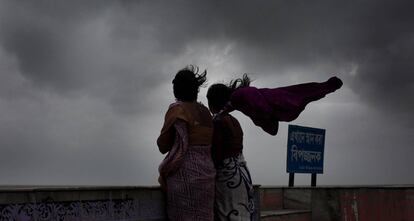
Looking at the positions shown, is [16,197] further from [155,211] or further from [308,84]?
[308,84]

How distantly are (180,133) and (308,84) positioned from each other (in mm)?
1295

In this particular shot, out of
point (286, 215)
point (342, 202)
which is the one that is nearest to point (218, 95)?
point (286, 215)

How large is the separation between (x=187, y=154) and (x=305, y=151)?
28.2ft

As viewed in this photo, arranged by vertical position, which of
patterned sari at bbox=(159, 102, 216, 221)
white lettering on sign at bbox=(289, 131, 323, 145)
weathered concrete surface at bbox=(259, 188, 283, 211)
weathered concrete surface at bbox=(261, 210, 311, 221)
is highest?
white lettering on sign at bbox=(289, 131, 323, 145)

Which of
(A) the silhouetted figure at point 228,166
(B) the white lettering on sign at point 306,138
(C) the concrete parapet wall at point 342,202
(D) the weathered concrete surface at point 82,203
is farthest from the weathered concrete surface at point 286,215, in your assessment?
(D) the weathered concrete surface at point 82,203

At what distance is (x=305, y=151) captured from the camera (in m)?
11.7

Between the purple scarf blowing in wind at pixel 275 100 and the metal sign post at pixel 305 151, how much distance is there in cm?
714

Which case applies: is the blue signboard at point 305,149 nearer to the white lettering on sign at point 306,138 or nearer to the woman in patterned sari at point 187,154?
the white lettering on sign at point 306,138

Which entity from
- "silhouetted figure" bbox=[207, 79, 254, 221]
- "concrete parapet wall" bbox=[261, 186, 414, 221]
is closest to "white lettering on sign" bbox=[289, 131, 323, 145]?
"concrete parapet wall" bbox=[261, 186, 414, 221]

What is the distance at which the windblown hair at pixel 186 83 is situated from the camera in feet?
11.9

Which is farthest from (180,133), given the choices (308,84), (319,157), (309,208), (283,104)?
(319,157)

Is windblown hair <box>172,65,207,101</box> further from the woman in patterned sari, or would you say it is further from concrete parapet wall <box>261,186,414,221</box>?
concrete parapet wall <box>261,186,414,221</box>

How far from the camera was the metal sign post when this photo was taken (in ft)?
37.1

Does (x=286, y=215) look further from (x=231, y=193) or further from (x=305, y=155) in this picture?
(x=231, y=193)
